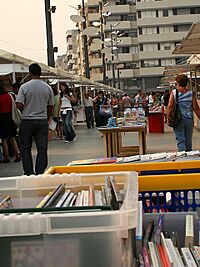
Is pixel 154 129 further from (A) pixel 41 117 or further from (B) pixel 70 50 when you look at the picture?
(B) pixel 70 50

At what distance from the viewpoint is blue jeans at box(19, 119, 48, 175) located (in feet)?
22.0

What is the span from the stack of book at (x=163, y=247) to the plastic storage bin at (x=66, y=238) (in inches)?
9.3

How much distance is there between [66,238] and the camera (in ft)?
5.33

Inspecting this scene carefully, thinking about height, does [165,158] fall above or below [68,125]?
above

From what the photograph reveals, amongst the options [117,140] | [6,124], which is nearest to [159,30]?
[117,140]

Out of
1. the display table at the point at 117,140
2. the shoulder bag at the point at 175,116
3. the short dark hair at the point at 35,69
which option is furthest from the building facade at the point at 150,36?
the short dark hair at the point at 35,69

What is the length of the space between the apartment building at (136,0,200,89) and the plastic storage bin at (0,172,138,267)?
75.5 m

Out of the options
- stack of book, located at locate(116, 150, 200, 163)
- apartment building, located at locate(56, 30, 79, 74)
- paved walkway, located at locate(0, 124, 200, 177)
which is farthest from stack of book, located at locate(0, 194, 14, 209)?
apartment building, located at locate(56, 30, 79, 74)

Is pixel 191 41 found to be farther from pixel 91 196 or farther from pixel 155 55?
pixel 155 55

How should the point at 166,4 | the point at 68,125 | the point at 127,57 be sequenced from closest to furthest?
the point at 68,125, the point at 166,4, the point at 127,57

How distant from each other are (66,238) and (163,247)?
1.69ft

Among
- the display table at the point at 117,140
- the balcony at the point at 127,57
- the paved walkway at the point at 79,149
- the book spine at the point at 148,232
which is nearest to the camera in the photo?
the book spine at the point at 148,232

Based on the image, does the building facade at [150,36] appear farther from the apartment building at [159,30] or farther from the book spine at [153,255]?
the book spine at [153,255]

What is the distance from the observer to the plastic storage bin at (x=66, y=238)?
1607 mm
